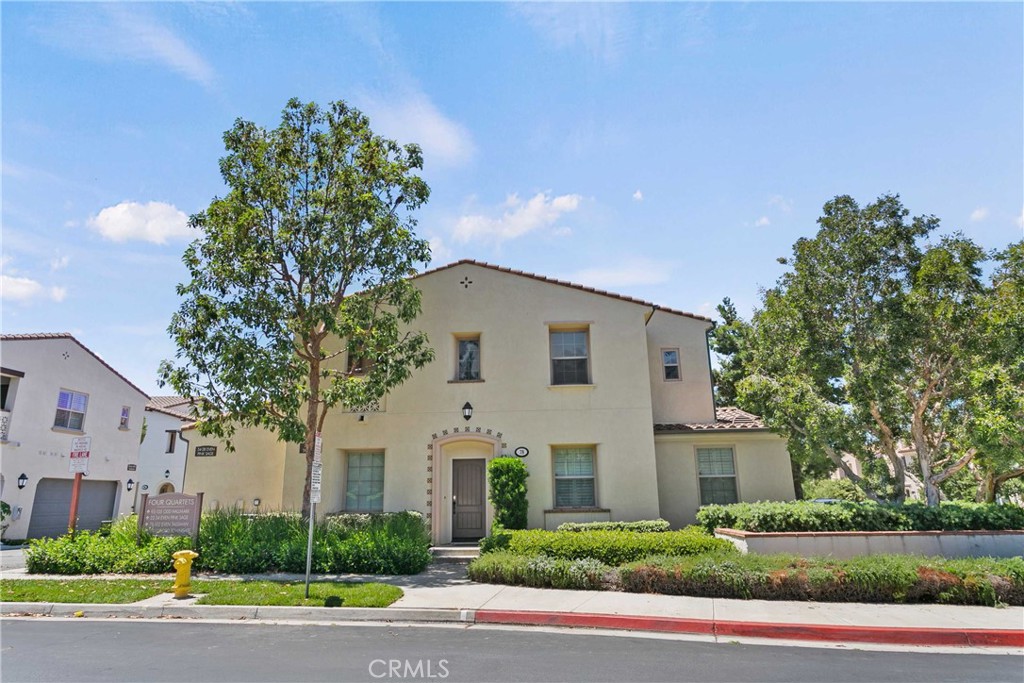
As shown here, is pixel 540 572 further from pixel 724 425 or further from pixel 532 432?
pixel 724 425

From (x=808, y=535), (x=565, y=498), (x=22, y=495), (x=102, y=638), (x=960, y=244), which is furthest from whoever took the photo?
(x=22, y=495)

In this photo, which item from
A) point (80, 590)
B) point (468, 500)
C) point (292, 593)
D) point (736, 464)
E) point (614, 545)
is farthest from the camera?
point (736, 464)

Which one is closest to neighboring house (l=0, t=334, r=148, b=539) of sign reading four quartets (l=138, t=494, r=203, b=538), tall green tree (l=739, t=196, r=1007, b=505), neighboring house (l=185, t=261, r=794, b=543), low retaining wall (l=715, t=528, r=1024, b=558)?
neighboring house (l=185, t=261, r=794, b=543)

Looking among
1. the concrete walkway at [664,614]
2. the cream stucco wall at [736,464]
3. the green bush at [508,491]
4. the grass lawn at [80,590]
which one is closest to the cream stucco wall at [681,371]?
the cream stucco wall at [736,464]

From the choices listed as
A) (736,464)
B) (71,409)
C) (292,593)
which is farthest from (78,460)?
(736,464)

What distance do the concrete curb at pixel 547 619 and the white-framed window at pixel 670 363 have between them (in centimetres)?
978

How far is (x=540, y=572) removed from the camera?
33.3ft

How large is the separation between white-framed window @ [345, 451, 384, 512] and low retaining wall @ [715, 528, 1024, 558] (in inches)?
362

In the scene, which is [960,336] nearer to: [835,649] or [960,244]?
[960,244]

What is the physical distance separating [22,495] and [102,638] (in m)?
17.4

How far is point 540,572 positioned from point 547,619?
214cm

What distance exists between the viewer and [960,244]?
1200cm

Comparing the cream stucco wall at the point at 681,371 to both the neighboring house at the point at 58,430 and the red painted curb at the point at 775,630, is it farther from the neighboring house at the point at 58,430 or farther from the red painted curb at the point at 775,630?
the neighboring house at the point at 58,430

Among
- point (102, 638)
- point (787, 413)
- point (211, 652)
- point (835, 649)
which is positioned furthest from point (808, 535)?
point (102, 638)
